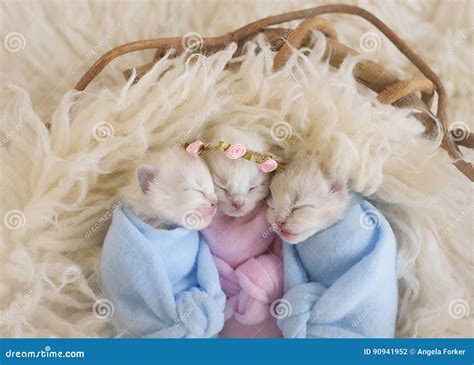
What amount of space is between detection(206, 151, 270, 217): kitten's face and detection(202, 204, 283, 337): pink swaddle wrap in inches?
1.0

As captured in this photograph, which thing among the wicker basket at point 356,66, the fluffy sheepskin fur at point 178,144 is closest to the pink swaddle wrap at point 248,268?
the fluffy sheepskin fur at point 178,144

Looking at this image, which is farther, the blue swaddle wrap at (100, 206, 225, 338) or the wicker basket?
the wicker basket

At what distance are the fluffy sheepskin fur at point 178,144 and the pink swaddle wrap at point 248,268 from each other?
119mm

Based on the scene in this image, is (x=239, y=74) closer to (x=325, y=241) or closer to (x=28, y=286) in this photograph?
(x=325, y=241)

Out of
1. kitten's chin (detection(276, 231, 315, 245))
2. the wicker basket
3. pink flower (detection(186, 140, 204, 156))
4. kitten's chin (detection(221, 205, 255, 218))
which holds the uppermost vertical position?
the wicker basket

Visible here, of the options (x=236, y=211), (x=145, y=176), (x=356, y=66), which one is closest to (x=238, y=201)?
(x=236, y=211)

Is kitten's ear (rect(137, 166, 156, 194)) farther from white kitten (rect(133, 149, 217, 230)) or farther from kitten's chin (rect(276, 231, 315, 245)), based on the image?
kitten's chin (rect(276, 231, 315, 245))

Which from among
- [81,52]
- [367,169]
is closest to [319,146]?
[367,169]

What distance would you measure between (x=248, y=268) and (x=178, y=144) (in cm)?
18

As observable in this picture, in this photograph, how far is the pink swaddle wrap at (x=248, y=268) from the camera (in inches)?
33.6

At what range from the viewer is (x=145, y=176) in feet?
2.79

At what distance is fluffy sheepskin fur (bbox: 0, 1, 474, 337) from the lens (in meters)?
0.87

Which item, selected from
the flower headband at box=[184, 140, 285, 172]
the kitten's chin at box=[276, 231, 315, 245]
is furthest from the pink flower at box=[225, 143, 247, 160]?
the kitten's chin at box=[276, 231, 315, 245]

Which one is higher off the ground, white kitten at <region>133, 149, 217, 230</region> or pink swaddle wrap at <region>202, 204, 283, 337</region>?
white kitten at <region>133, 149, 217, 230</region>
